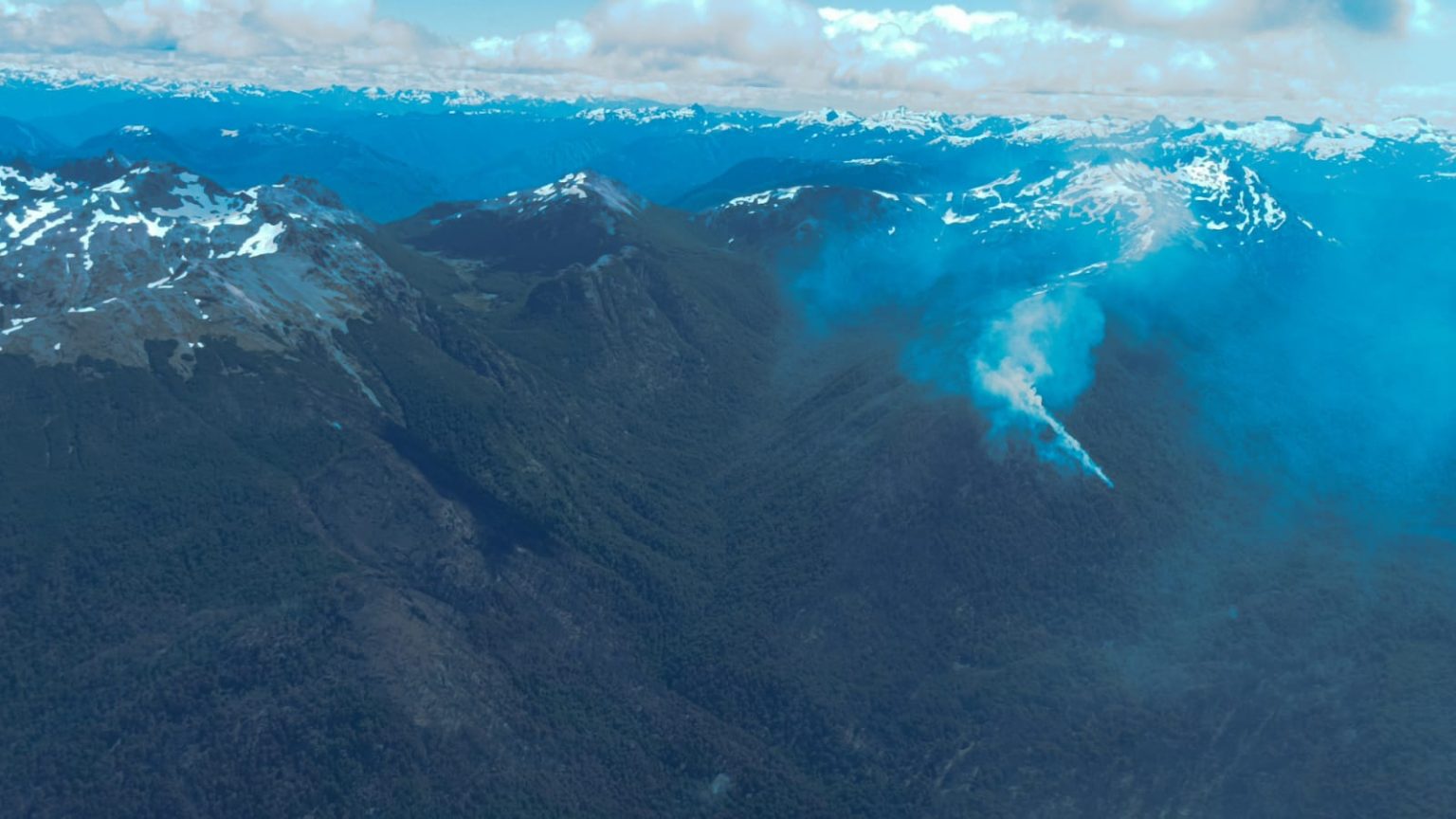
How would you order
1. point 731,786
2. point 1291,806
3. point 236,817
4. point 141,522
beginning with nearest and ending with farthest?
point 236,817
point 1291,806
point 731,786
point 141,522

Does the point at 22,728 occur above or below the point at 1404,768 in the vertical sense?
above

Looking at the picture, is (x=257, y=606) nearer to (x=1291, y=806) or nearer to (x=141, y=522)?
(x=141, y=522)

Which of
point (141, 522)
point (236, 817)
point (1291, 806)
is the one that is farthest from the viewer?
point (141, 522)

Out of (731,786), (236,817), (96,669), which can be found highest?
(96,669)

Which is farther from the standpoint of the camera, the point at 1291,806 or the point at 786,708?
the point at 786,708

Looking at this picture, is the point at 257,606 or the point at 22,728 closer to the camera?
the point at 22,728

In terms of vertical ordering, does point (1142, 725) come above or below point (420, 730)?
below

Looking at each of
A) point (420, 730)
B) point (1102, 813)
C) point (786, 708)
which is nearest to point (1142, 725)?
point (1102, 813)

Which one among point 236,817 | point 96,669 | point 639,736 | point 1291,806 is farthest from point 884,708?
point 96,669

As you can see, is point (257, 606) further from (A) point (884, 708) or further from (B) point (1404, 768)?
(B) point (1404, 768)
